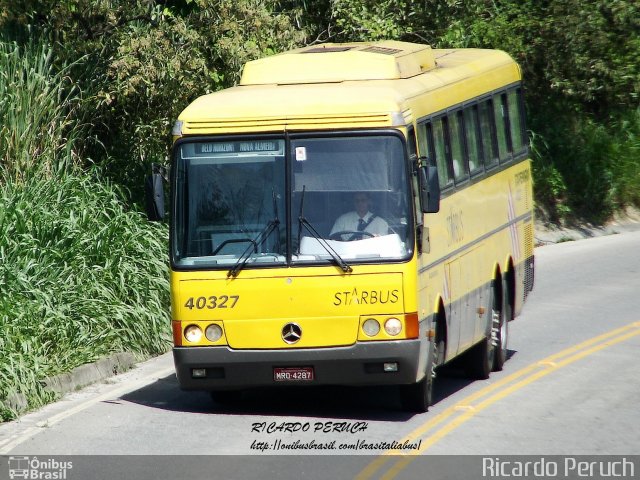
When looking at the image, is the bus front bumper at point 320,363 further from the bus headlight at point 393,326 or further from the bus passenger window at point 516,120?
the bus passenger window at point 516,120

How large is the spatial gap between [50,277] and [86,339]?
3.10ft

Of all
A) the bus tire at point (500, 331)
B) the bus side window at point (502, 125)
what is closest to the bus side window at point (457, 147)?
the bus side window at point (502, 125)

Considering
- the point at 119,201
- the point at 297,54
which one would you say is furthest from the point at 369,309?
the point at 119,201

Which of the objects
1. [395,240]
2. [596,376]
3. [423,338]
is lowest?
[596,376]

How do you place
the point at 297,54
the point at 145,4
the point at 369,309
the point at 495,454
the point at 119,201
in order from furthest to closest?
1. the point at 145,4
2. the point at 119,201
3. the point at 297,54
4. the point at 369,309
5. the point at 495,454

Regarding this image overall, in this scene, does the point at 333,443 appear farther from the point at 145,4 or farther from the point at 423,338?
the point at 145,4

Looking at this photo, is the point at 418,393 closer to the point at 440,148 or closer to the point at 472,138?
the point at 440,148

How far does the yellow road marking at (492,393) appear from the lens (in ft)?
34.2

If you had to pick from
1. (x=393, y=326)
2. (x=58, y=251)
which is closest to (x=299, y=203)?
(x=393, y=326)

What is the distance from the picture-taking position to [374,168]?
11641 millimetres

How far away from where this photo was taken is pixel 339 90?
39.0 feet

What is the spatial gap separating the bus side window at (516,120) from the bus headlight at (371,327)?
519cm

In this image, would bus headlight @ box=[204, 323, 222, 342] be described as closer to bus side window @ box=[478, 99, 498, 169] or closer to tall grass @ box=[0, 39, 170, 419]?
tall grass @ box=[0, 39, 170, 419]

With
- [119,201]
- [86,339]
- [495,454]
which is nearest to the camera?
[495,454]
